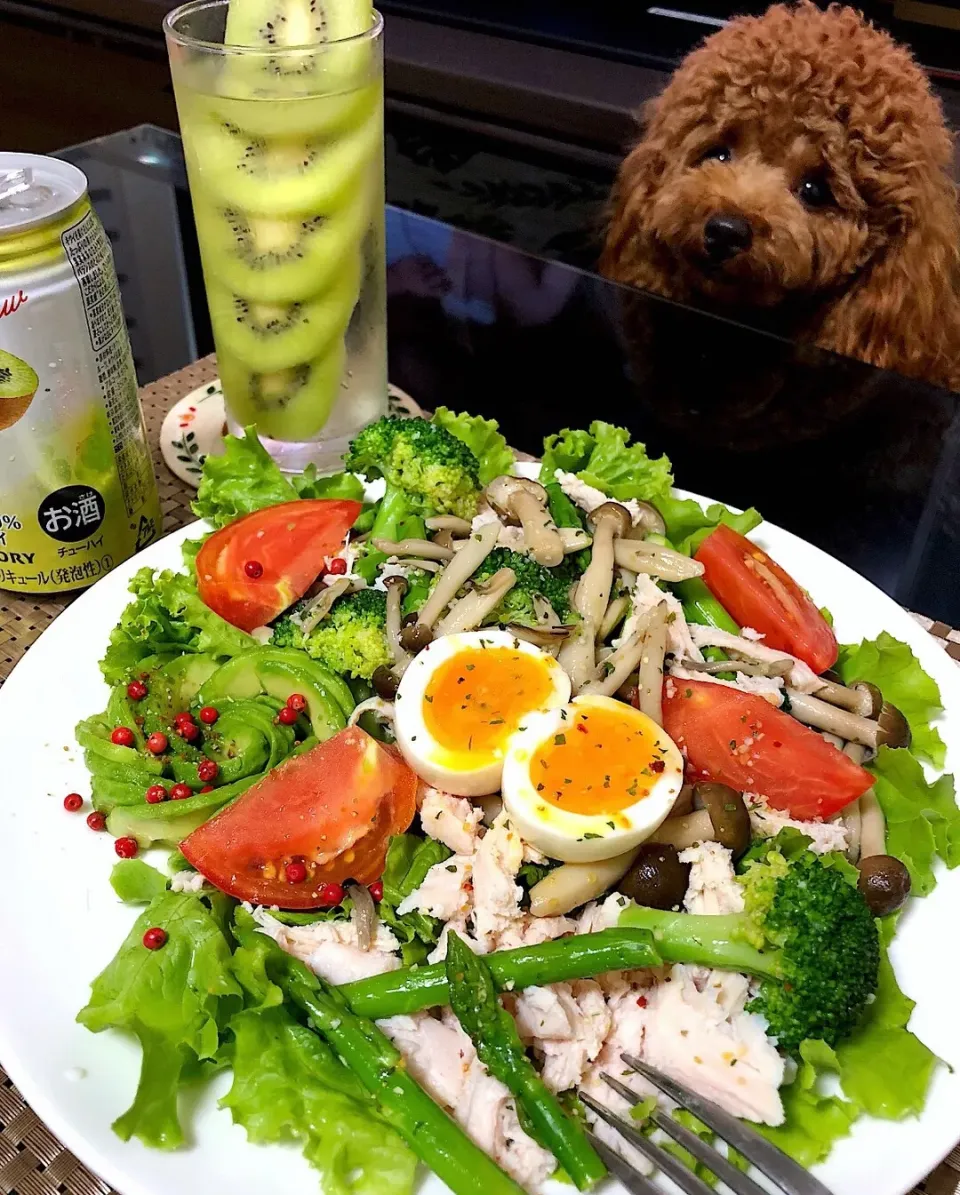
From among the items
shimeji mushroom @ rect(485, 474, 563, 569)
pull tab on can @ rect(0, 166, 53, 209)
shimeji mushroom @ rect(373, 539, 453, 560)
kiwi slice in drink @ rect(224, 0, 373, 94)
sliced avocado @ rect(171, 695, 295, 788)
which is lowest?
sliced avocado @ rect(171, 695, 295, 788)

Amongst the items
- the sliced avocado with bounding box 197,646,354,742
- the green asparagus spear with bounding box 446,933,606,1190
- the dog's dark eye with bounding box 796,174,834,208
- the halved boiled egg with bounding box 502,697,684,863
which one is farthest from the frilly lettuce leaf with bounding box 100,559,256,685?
the dog's dark eye with bounding box 796,174,834,208

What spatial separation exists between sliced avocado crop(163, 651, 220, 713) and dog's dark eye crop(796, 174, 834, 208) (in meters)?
2.57

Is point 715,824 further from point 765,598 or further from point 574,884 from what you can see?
point 765,598

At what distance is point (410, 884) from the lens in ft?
6.17

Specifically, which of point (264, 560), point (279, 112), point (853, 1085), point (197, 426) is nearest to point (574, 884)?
point (853, 1085)

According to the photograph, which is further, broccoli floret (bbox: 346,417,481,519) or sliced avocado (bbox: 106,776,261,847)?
broccoli floret (bbox: 346,417,481,519)

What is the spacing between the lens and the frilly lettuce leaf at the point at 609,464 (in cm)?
277

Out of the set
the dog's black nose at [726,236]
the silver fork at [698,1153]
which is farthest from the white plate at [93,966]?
the dog's black nose at [726,236]

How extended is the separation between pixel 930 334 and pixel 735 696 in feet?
7.22

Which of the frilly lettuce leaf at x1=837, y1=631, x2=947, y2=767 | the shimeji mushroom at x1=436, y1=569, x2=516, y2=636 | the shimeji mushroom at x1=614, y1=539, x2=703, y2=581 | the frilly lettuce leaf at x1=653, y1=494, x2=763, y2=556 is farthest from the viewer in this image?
the frilly lettuce leaf at x1=653, y1=494, x2=763, y2=556

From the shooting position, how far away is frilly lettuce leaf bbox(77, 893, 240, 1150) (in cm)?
151

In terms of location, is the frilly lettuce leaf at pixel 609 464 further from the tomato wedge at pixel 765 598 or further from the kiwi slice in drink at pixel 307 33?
the kiwi slice in drink at pixel 307 33

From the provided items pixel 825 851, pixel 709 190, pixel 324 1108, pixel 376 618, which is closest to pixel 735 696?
pixel 825 851

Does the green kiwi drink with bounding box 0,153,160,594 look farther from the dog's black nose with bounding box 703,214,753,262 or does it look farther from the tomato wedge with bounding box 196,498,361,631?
the dog's black nose with bounding box 703,214,753,262
